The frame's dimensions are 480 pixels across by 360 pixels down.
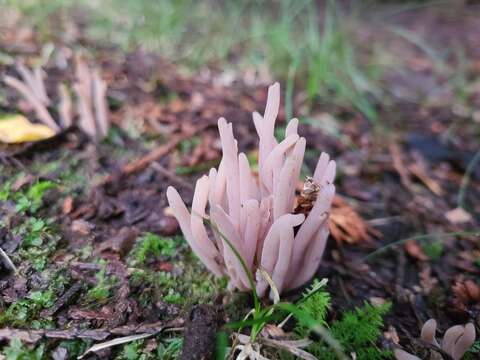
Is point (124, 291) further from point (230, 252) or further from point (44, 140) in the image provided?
point (44, 140)

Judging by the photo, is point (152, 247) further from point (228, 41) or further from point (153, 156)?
point (228, 41)

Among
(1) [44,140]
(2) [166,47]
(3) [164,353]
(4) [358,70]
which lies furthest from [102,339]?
(4) [358,70]

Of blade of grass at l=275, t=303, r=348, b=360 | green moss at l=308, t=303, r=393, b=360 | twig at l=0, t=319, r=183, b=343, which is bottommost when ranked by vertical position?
green moss at l=308, t=303, r=393, b=360

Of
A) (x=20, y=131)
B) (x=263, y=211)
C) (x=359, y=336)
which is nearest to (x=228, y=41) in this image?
(x=20, y=131)

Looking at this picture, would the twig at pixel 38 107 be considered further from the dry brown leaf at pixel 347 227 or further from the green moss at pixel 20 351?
the dry brown leaf at pixel 347 227

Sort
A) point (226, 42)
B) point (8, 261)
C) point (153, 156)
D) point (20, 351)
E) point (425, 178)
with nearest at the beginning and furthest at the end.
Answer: point (20, 351) < point (8, 261) < point (153, 156) < point (425, 178) < point (226, 42)

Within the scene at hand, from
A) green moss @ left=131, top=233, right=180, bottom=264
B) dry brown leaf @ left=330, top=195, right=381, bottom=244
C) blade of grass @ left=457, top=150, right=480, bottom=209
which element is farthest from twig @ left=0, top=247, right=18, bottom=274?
blade of grass @ left=457, top=150, right=480, bottom=209

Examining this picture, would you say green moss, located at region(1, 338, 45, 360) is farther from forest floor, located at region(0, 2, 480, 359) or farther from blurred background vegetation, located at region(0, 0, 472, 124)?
blurred background vegetation, located at region(0, 0, 472, 124)
